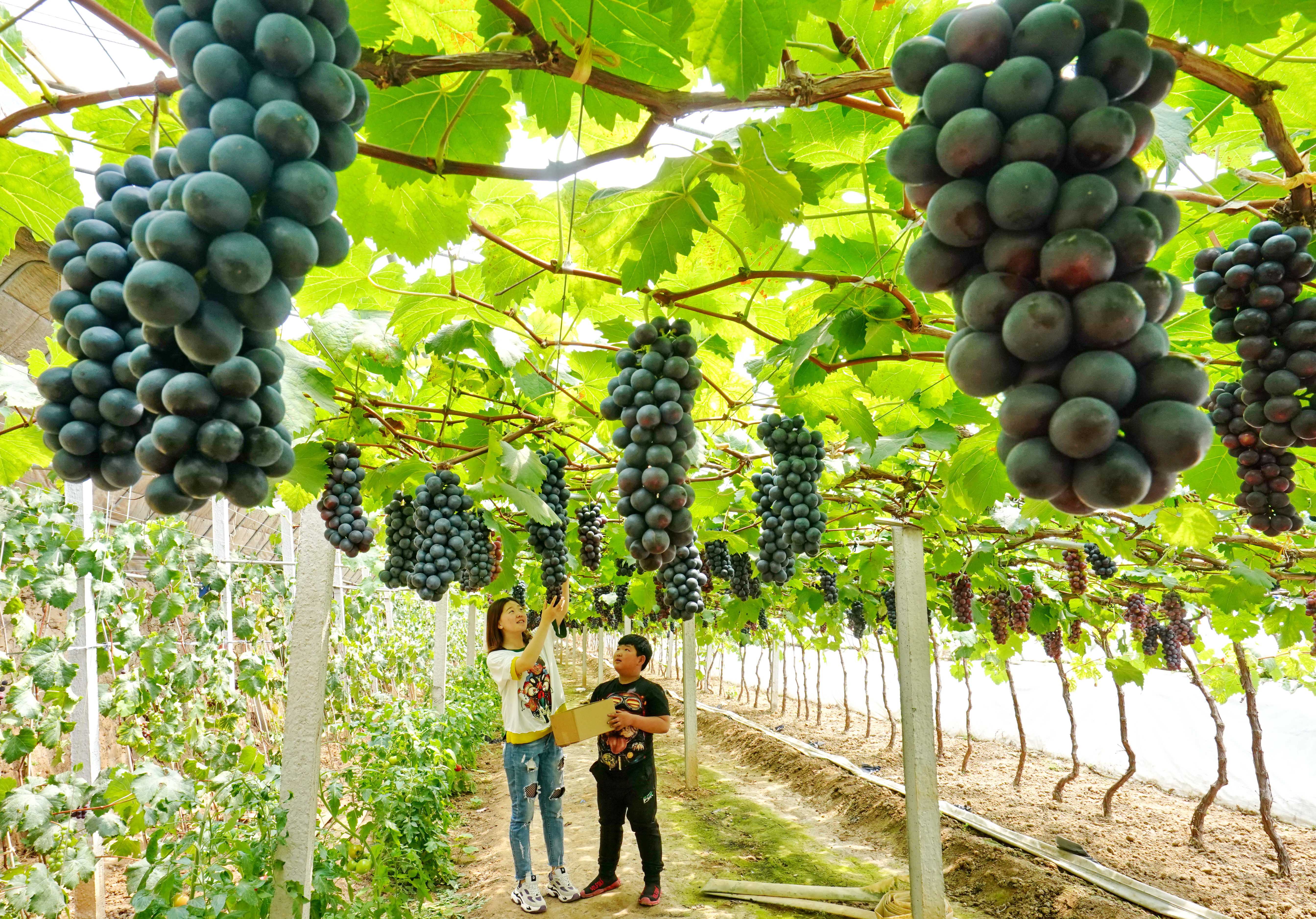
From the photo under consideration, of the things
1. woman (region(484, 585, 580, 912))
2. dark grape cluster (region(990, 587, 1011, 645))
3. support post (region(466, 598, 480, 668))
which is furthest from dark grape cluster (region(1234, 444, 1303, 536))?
support post (region(466, 598, 480, 668))

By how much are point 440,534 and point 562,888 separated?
4.16m

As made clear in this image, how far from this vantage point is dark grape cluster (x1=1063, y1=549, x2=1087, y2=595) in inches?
293

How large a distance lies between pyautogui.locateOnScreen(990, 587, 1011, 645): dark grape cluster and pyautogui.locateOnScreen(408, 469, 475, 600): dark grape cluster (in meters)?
7.97

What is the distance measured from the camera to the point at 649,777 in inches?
253

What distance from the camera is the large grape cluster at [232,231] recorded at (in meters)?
0.82

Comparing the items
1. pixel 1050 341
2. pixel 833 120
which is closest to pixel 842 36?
pixel 833 120

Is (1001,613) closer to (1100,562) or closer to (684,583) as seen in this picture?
(1100,562)

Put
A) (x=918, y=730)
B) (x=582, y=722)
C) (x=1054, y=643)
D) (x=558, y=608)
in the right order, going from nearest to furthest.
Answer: (x=918, y=730), (x=558, y=608), (x=582, y=722), (x=1054, y=643)

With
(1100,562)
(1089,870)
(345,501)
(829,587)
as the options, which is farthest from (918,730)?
(345,501)

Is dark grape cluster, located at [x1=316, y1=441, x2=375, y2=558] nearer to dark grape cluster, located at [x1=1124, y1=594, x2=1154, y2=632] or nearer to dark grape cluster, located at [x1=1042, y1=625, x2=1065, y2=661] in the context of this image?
dark grape cluster, located at [x1=1124, y1=594, x2=1154, y2=632]

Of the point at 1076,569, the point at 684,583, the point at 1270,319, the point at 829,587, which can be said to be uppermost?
the point at 1270,319

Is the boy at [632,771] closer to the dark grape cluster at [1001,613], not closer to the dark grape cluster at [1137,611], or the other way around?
the dark grape cluster at [1001,613]

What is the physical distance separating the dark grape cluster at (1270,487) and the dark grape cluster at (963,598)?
735 cm

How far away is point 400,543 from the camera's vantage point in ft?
14.1
